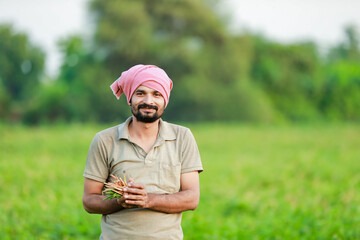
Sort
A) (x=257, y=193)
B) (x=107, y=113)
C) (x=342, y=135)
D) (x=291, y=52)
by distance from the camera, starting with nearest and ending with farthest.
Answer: (x=257, y=193) → (x=342, y=135) → (x=107, y=113) → (x=291, y=52)

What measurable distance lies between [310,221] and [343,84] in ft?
76.3

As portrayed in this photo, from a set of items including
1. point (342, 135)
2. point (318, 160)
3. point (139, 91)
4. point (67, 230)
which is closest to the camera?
point (139, 91)

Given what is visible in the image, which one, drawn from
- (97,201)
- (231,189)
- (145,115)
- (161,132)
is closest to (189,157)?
(161,132)

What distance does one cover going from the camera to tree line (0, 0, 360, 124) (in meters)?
21.7

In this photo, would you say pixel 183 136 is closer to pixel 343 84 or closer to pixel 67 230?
pixel 67 230

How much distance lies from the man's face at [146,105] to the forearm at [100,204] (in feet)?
1.50

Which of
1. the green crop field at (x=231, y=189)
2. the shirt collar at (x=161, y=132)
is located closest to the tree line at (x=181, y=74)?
the green crop field at (x=231, y=189)

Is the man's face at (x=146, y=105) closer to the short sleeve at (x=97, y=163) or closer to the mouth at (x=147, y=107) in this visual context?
the mouth at (x=147, y=107)

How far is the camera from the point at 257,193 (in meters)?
7.61

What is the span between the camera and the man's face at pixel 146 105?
2.49 meters

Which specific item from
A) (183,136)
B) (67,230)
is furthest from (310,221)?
(183,136)

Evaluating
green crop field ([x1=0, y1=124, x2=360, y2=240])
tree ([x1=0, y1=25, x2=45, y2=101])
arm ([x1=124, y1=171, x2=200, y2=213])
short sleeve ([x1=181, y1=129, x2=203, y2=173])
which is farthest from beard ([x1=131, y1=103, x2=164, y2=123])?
tree ([x1=0, y1=25, x2=45, y2=101])

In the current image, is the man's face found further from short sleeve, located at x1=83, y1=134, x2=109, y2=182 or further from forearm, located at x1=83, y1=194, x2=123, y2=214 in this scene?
forearm, located at x1=83, y1=194, x2=123, y2=214

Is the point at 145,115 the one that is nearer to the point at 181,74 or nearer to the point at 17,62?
the point at 17,62
